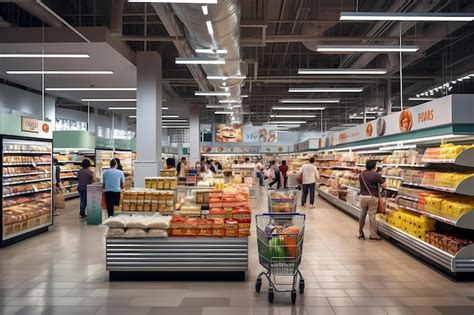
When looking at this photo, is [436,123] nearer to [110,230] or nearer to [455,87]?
[110,230]

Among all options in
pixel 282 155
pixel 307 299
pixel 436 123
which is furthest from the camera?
pixel 282 155

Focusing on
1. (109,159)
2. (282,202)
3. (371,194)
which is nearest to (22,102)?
(109,159)

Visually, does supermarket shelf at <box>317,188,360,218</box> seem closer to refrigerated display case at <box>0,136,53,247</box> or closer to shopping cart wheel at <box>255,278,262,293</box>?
shopping cart wheel at <box>255,278,262,293</box>

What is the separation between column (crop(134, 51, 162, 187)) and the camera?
12.3 m

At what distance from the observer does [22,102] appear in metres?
16.8

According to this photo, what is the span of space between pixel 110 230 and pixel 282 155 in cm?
3051

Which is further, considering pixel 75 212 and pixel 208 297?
pixel 75 212

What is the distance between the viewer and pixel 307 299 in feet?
16.0

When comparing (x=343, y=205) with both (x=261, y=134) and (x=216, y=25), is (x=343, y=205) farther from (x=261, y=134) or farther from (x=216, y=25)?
(x=261, y=134)

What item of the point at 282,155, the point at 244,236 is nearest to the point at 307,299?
the point at 244,236

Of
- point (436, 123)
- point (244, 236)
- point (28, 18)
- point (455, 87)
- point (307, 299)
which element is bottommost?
point (307, 299)

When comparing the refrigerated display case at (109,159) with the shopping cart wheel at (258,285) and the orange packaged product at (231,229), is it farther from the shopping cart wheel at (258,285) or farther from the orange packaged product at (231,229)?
the shopping cart wheel at (258,285)

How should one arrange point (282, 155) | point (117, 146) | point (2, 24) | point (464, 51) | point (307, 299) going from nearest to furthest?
1. point (307, 299)
2. point (2, 24)
3. point (464, 51)
4. point (117, 146)
5. point (282, 155)

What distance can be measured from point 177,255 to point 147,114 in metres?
7.59
